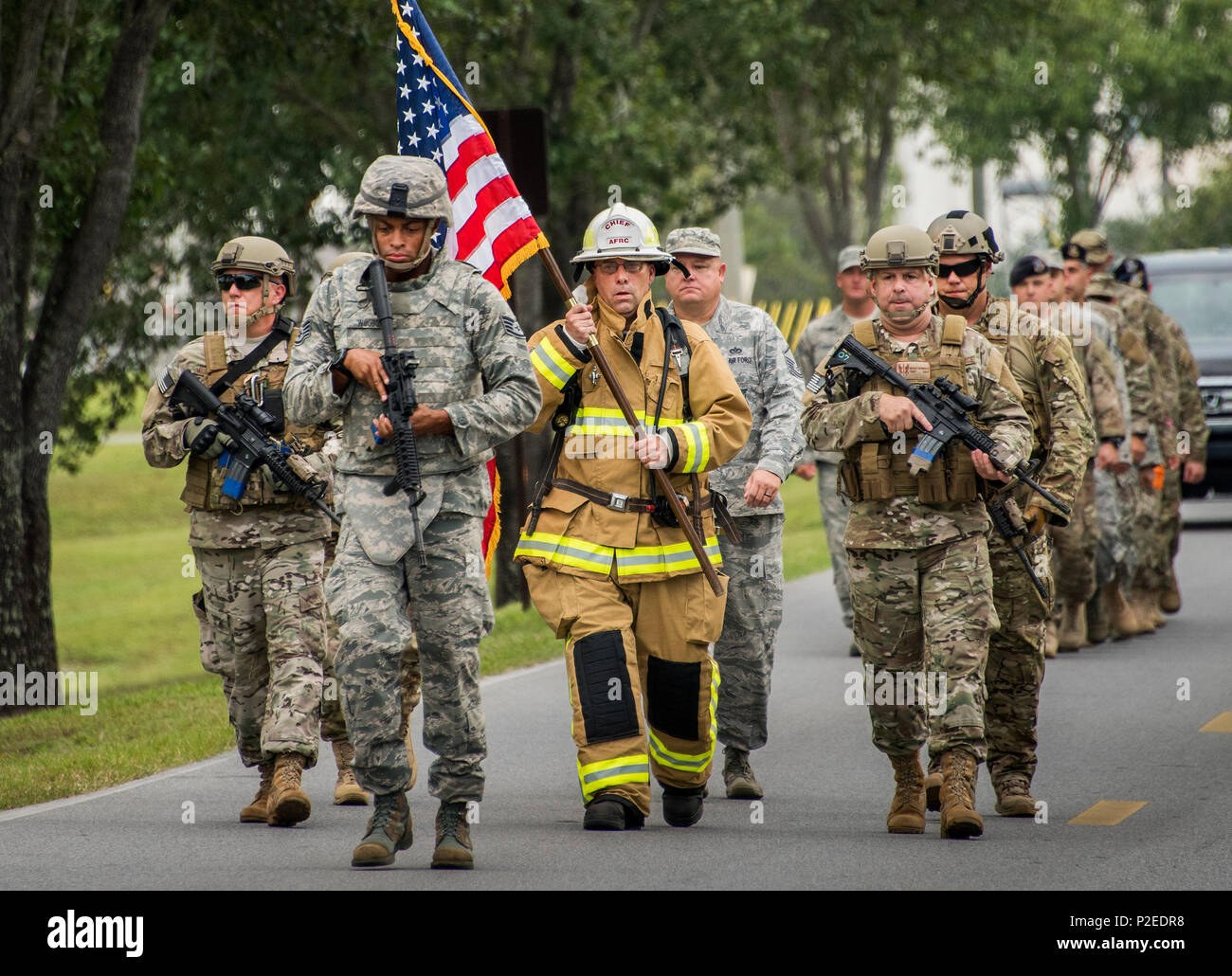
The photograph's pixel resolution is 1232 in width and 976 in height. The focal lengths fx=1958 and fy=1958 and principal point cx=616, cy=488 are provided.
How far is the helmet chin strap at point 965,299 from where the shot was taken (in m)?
7.83

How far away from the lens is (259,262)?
7695 mm

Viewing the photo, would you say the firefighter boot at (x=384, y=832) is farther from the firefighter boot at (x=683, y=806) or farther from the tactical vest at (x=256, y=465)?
the tactical vest at (x=256, y=465)

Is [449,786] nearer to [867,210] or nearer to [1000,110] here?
[867,210]

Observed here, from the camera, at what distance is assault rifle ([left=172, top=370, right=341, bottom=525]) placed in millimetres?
7508

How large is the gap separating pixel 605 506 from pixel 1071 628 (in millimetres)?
6280

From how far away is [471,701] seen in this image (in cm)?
647

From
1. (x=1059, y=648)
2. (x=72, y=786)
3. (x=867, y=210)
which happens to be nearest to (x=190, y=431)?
(x=72, y=786)

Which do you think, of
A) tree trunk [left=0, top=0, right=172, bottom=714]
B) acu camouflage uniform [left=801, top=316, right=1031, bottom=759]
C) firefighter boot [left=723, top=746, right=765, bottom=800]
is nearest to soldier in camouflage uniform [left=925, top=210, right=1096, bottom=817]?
acu camouflage uniform [left=801, top=316, right=1031, bottom=759]

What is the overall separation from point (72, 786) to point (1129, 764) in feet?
15.4

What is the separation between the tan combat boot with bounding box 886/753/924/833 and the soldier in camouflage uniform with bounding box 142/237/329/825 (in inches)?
87.1

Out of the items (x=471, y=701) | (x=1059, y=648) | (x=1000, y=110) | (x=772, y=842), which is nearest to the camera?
(x=471, y=701)

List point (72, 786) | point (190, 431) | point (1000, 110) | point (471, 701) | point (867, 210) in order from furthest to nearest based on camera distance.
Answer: point (1000, 110)
point (867, 210)
point (72, 786)
point (190, 431)
point (471, 701)

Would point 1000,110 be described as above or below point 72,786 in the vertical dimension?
above

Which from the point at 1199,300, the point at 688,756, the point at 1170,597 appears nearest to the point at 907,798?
the point at 688,756
